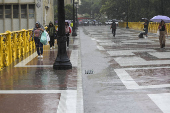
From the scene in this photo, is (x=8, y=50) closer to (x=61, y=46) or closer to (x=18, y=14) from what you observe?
(x=61, y=46)

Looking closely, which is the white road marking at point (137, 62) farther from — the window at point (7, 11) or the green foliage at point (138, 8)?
the window at point (7, 11)

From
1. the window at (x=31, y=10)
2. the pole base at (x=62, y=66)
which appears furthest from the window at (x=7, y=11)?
the pole base at (x=62, y=66)

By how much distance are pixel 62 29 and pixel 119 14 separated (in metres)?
74.4

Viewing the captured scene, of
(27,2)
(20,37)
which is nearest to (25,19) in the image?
(27,2)

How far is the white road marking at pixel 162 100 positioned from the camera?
6.95 m

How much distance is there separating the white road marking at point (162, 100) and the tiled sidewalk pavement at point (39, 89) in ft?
5.36

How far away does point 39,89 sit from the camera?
28.9ft

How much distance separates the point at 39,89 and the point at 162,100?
3136 millimetres

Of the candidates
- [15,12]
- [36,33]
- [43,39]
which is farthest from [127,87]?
[15,12]

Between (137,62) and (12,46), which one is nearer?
(137,62)

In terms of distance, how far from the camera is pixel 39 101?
7.50m

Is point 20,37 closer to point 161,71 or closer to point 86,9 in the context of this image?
point 161,71

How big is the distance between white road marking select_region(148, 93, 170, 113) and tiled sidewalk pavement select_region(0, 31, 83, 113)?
1633mm

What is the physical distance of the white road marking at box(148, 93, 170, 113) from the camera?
6947mm
